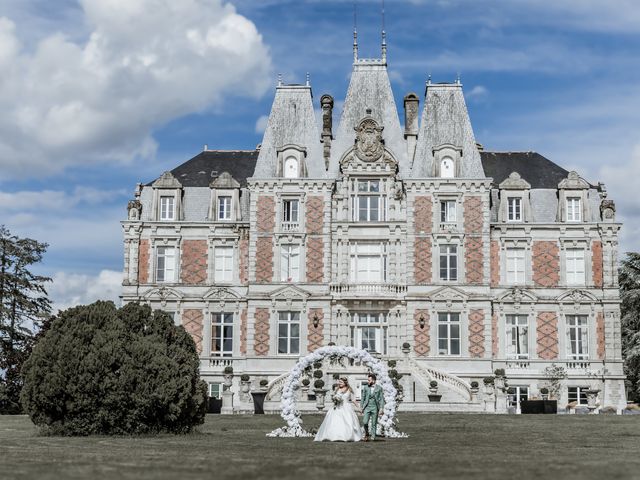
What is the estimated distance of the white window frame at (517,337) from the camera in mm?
48875

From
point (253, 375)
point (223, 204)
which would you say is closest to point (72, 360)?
point (253, 375)

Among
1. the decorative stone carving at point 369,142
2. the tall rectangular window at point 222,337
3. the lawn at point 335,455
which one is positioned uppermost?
the decorative stone carving at point 369,142

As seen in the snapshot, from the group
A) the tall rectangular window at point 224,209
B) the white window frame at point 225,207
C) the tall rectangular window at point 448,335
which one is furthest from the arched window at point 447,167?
the tall rectangular window at point 224,209

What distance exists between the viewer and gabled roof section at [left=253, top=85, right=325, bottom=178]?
5019 centimetres

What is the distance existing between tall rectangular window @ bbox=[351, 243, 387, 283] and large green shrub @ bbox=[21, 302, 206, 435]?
23.2 meters

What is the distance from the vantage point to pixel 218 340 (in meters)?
50.1

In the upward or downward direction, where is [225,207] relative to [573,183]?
downward

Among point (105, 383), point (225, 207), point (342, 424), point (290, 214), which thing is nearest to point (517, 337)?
point (290, 214)

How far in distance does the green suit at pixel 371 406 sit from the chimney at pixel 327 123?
26.9 meters

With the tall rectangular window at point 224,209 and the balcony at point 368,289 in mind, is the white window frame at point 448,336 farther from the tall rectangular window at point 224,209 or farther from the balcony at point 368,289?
the tall rectangular window at point 224,209

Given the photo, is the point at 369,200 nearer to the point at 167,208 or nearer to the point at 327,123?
the point at 327,123

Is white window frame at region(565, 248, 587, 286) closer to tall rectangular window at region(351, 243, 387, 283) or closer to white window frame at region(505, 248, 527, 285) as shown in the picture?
white window frame at region(505, 248, 527, 285)

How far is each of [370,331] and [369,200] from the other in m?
6.53

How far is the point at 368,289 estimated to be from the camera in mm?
48125
